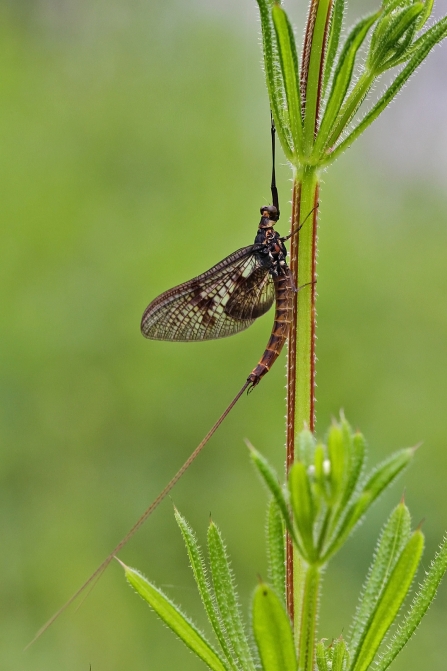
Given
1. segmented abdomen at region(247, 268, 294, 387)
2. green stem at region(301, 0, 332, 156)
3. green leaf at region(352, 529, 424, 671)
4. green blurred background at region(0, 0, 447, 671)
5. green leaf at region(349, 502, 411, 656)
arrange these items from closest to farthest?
green leaf at region(352, 529, 424, 671) < green leaf at region(349, 502, 411, 656) < green stem at region(301, 0, 332, 156) < segmented abdomen at region(247, 268, 294, 387) < green blurred background at region(0, 0, 447, 671)

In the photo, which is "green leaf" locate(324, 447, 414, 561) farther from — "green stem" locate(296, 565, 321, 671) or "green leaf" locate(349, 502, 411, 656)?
"green leaf" locate(349, 502, 411, 656)

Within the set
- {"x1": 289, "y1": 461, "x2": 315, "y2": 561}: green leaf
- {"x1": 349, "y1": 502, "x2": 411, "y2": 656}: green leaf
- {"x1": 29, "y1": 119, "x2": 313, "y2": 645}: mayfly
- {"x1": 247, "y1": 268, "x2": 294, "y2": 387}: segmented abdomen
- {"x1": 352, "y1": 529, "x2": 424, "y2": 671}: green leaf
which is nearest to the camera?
{"x1": 289, "y1": 461, "x2": 315, "y2": 561}: green leaf

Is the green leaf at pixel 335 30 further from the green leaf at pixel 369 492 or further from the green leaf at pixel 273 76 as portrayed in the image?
the green leaf at pixel 369 492

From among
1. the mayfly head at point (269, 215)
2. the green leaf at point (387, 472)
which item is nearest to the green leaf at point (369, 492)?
the green leaf at point (387, 472)

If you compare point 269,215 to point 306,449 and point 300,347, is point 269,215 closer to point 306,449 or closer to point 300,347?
point 300,347

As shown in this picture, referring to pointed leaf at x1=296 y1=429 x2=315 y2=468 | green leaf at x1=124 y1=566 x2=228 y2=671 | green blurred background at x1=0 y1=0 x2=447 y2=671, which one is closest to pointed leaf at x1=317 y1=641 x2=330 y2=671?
green leaf at x1=124 y1=566 x2=228 y2=671

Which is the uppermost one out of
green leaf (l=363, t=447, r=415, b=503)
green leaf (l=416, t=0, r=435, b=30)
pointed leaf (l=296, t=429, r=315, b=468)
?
green leaf (l=416, t=0, r=435, b=30)

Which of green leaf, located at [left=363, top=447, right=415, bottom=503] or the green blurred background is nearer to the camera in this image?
green leaf, located at [left=363, top=447, right=415, bottom=503]
